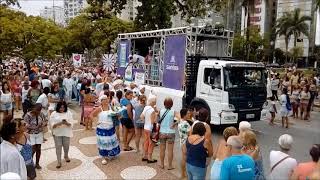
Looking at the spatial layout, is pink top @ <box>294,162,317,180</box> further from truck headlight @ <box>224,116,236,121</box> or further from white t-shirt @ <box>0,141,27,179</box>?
truck headlight @ <box>224,116,236,121</box>

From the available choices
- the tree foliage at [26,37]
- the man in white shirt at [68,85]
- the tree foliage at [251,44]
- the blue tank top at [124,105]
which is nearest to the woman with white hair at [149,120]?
the blue tank top at [124,105]

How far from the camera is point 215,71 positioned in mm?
11773

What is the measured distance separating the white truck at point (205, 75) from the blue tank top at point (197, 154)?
19.0 ft

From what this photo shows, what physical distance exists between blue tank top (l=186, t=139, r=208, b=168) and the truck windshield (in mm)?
5981

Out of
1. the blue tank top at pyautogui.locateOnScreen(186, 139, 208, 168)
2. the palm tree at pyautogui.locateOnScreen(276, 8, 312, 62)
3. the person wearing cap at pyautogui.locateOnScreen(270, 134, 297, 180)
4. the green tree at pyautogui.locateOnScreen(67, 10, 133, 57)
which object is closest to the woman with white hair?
the blue tank top at pyautogui.locateOnScreen(186, 139, 208, 168)

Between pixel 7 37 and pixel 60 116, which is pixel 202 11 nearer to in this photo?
pixel 7 37

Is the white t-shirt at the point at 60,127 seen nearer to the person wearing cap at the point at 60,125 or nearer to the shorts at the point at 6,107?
the person wearing cap at the point at 60,125

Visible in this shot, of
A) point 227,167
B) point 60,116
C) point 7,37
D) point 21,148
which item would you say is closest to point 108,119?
point 60,116

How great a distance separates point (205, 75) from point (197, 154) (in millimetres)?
6694

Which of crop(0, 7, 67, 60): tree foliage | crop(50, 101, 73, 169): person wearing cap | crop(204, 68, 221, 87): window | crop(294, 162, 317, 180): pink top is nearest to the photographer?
crop(294, 162, 317, 180): pink top

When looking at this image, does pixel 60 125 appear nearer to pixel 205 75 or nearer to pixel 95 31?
pixel 205 75

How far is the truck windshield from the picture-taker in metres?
11.5

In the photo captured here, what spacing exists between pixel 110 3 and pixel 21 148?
23.1m

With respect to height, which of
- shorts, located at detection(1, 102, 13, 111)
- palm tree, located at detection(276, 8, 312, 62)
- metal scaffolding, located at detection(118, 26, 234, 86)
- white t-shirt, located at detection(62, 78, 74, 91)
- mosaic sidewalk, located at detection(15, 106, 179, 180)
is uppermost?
palm tree, located at detection(276, 8, 312, 62)
